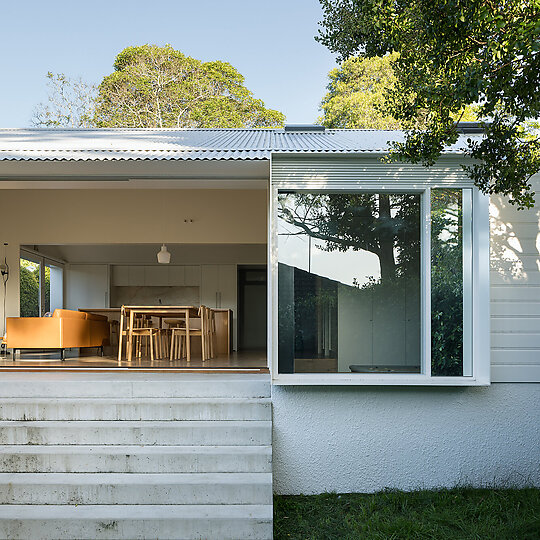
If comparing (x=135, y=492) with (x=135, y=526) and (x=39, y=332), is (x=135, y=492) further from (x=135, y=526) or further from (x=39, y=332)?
(x=39, y=332)

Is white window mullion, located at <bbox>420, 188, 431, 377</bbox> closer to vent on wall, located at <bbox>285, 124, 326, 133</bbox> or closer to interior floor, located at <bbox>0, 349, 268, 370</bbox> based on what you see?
interior floor, located at <bbox>0, 349, 268, 370</bbox>

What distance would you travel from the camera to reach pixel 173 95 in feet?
76.3

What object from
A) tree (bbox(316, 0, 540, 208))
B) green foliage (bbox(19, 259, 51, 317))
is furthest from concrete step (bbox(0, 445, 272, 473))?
green foliage (bbox(19, 259, 51, 317))

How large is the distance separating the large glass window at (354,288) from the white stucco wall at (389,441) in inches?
11.8

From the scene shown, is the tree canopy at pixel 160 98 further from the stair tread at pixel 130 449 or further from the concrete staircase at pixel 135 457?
the stair tread at pixel 130 449

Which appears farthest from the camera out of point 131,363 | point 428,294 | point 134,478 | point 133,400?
point 131,363

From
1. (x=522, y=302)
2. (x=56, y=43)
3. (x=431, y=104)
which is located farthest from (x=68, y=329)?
(x=56, y=43)

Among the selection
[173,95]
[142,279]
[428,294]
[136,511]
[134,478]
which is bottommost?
[136,511]

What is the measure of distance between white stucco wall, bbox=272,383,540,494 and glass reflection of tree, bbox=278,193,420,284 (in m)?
1.18

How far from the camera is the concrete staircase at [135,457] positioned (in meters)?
5.02

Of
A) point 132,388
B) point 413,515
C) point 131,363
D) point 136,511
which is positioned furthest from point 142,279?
point 413,515

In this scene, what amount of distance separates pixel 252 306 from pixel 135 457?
1012 centimetres

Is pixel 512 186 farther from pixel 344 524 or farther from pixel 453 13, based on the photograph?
pixel 344 524

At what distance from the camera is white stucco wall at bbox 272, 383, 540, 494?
620 cm
